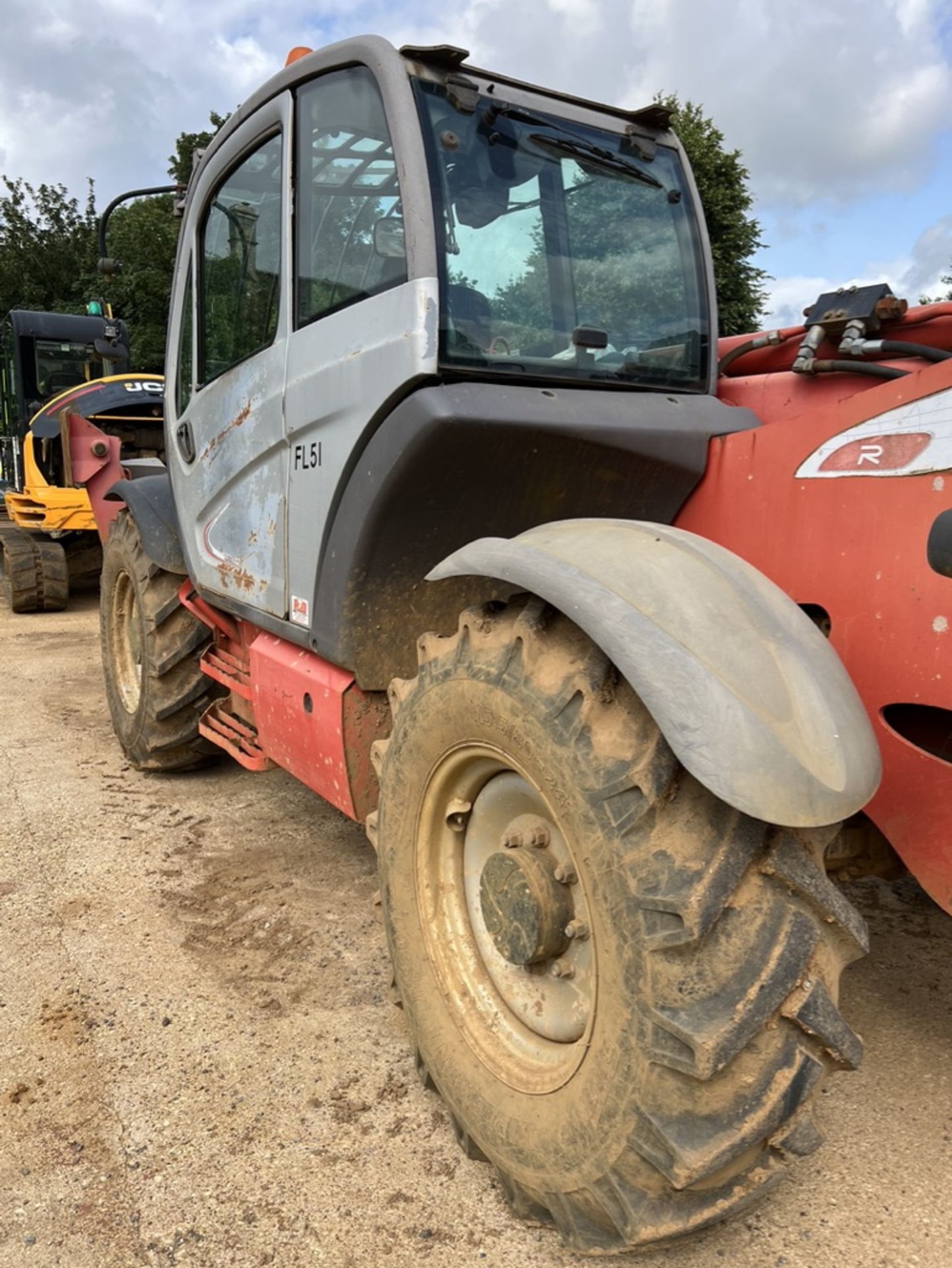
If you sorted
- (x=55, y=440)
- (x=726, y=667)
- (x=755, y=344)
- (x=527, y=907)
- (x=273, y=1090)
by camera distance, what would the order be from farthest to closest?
(x=55, y=440), (x=755, y=344), (x=273, y=1090), (x=527, y=907), (x=726, y=667)

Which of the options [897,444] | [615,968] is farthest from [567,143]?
[615,968]

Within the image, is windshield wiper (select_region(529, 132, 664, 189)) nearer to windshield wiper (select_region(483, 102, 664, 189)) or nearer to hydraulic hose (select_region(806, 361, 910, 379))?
windshield wiper (select_region(483, 102, 664, 189))

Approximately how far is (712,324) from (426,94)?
0.95 metres

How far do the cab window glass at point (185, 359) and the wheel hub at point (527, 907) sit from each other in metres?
2.55

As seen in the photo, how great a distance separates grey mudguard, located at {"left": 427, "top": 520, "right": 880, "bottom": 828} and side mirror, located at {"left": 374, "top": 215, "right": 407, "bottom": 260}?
932mm

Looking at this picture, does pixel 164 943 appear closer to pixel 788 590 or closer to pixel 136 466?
pixel 788 590

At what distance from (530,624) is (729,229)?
1986 centimetres

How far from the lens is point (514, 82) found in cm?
260

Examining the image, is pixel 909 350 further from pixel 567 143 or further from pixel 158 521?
pixel 158 521

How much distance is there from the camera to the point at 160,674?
13.6 feet

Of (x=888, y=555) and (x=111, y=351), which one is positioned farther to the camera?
(x=111, y=351)

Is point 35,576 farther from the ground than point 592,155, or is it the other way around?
point 592,155

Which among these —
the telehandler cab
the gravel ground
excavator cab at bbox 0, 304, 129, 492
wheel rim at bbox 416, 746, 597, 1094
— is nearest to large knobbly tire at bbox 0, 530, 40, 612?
excavator cab at bbox 0, 304, 129, 492

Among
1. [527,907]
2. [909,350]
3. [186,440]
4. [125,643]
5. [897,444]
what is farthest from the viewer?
[125,643]
